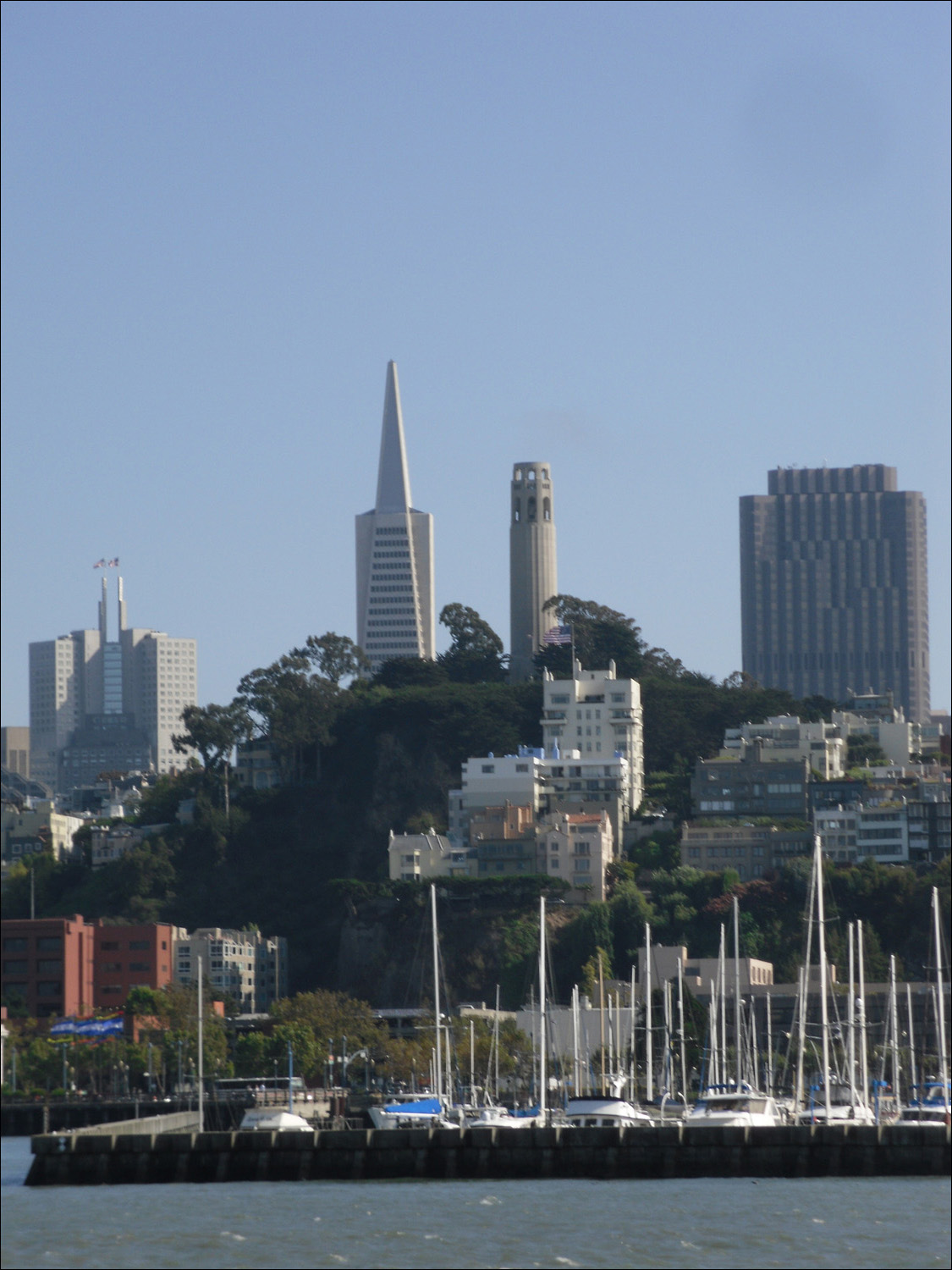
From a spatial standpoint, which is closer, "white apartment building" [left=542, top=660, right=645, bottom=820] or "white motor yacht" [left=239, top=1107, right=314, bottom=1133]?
"white motor yacht" [left=239, top=1107, right=314, bottom=1133]

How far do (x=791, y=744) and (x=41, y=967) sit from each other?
186 feet

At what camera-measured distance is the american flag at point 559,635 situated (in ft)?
612

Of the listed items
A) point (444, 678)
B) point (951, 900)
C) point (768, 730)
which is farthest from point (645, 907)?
point (444, 678)

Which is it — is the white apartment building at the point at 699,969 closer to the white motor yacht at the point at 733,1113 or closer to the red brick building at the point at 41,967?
the red brick building at the point at 41,967

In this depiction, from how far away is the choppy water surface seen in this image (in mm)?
52750

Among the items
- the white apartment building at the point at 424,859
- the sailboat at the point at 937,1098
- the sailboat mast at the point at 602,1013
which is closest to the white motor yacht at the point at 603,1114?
the sailboat at the point at 937,1098

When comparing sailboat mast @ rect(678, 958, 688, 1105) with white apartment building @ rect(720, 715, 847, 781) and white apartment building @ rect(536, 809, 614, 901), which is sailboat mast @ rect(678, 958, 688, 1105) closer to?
white apartment building @ rect(536, 809, 614, 901)

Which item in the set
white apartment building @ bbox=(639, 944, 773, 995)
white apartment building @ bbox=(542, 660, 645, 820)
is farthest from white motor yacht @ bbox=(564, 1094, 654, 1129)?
white apartment building @ bbox=(542, 660, 645, 820)

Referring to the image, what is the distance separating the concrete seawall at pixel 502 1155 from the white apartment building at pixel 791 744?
103 m

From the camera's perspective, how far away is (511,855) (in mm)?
158875

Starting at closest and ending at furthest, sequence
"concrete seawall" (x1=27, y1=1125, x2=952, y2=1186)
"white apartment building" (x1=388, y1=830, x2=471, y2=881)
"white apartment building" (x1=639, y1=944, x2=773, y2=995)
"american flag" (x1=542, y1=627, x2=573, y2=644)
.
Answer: "concrete seawall" (x1=27, y1=1125, x2=952, y2=1186) → "white apartment building" (x1=639, y1=944, x2=773, y2=995) → "white apartment building" (x1=388, y1=830, x2=471, y2=881) → "american flag" (x1=542, y1=627, x2=573, y2=644)

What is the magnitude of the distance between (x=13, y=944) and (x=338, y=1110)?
47.7 meters

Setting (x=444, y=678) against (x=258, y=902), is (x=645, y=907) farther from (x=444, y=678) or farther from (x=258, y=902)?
(x=444, y=678)

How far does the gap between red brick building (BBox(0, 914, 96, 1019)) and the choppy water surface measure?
79.9 m
